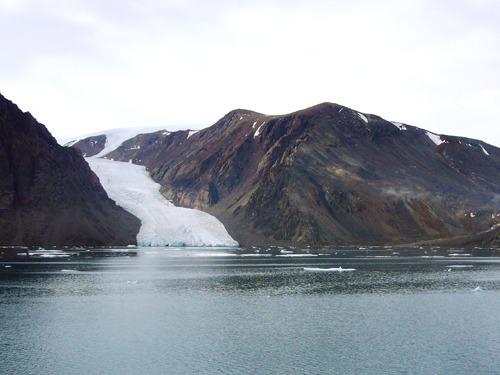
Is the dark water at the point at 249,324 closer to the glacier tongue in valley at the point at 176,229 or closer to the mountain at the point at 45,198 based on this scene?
the mountain at the point at 45,198

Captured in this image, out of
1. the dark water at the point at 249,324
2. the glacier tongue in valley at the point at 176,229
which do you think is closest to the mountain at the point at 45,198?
the glacier tongue in valley at the point at 176,229

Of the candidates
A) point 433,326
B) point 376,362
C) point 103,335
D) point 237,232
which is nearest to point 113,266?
point 103,335

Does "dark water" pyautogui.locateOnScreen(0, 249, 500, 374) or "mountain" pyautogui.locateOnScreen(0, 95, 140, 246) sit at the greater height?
"mountain" pyautogui.locateOnScreen(0, 95, 140, 246)

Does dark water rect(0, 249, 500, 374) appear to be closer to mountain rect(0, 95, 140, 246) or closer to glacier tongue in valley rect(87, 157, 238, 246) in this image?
mountain rect(0, 95, 140, 246)

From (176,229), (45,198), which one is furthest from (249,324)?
(176,229)

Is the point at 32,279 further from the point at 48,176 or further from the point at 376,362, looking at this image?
the point at 48,176

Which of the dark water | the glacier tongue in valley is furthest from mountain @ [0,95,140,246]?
Result: the dark water
